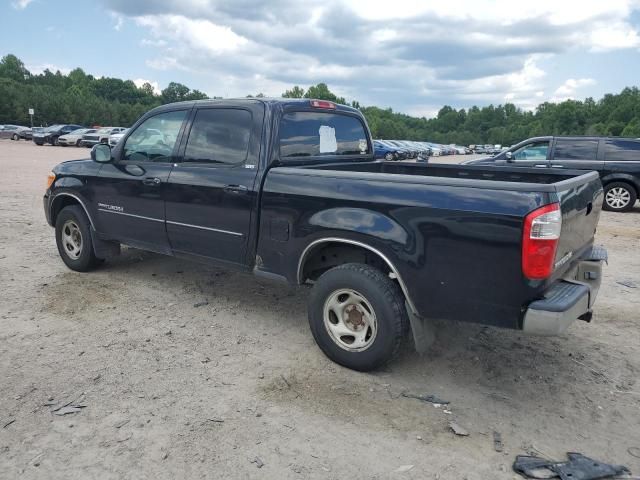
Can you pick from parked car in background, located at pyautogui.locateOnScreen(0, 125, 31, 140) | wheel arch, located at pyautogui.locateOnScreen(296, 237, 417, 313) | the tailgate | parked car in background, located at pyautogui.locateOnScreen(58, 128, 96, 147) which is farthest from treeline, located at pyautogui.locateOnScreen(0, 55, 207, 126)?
the tailgate

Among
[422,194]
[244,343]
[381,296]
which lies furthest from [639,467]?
[244,343]

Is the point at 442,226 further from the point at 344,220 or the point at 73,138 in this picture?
the point at 73,138

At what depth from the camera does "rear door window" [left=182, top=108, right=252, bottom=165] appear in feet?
14.3

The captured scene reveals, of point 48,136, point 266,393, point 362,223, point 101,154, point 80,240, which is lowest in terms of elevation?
point 266,393

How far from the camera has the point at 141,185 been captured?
16.4ft

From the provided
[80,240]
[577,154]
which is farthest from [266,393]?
[577,154]

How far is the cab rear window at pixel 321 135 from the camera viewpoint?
4418mm

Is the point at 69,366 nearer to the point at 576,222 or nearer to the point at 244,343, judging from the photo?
the point at 244,343

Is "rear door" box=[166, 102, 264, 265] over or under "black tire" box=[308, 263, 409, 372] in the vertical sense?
over

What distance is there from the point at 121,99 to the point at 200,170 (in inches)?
5293

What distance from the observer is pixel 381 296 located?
11.4 feet

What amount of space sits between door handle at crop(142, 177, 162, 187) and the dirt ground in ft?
3.80

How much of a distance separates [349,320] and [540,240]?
146 cm

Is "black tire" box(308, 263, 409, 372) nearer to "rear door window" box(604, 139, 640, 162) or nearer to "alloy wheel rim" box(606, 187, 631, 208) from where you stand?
"rear door window" box(604, 139, 640, 162)
